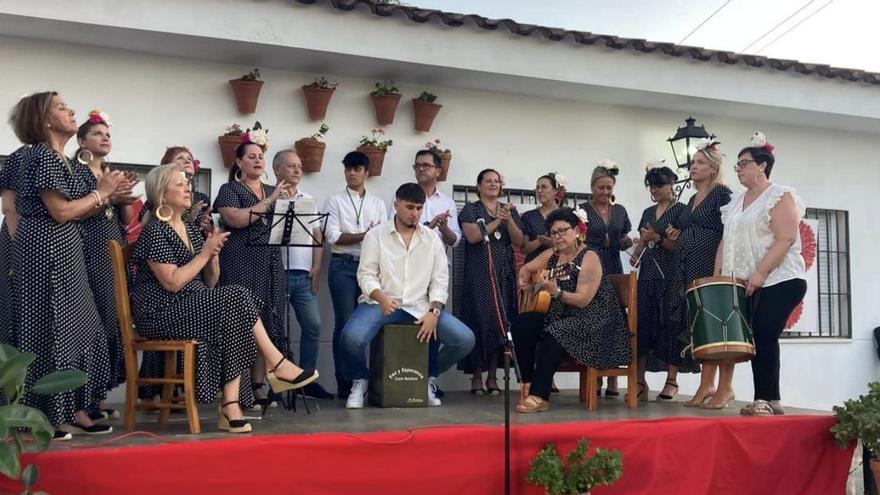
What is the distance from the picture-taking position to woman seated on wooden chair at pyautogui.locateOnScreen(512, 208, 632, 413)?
5711mm

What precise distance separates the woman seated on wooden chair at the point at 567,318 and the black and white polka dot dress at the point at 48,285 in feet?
8.78

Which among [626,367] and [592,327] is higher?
[592,327]

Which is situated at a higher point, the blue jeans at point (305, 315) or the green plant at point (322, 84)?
the green plant at point (322, 84)

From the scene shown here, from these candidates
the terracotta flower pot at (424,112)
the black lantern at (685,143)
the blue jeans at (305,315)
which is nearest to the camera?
the blue jeans at (305,315)

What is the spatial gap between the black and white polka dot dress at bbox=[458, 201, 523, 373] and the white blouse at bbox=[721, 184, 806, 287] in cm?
182

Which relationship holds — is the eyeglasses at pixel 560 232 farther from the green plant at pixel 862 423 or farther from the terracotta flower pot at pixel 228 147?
the terracotta flower pot at pixel 228 147

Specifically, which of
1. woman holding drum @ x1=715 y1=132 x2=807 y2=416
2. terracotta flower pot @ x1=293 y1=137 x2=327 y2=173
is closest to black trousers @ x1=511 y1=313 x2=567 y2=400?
woman holding drum @ x1=715 y1=132 x2=807 y2=416

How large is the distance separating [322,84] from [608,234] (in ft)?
8.46

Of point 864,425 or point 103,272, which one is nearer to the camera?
point 103,272

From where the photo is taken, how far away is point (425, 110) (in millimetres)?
7434

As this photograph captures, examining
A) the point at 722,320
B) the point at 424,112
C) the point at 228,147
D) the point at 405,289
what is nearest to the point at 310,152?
the point at 228,147

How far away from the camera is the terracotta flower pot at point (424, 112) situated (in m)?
7.41

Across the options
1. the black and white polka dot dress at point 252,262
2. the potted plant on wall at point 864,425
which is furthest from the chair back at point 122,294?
the potted plant on wall at point 864,425

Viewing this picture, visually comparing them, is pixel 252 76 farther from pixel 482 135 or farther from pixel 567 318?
pixel 567 318
